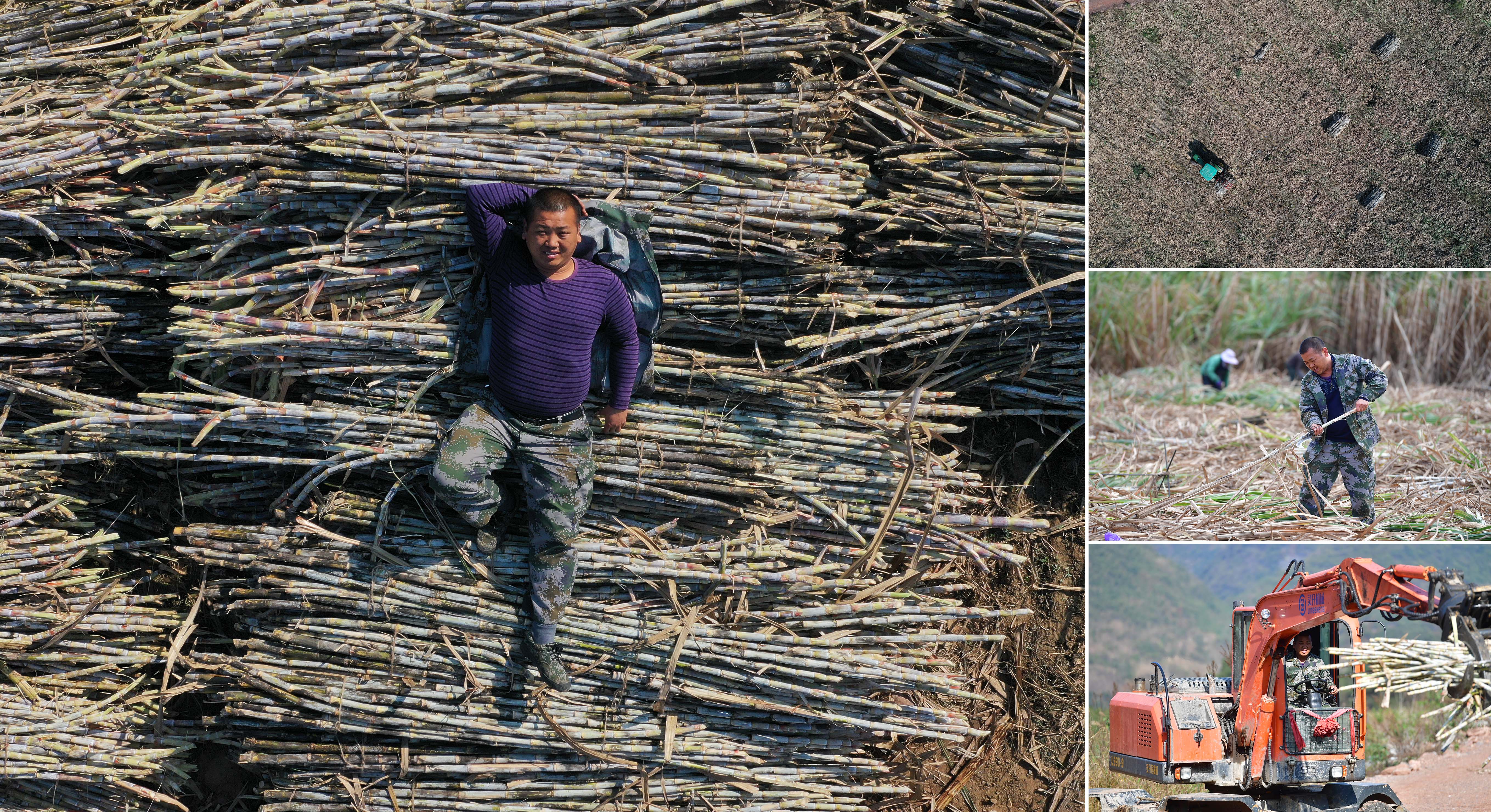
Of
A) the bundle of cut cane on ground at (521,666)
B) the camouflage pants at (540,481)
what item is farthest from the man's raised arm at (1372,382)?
the camouflage pants at (540,481)

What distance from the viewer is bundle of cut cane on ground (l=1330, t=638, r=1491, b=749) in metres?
3.71

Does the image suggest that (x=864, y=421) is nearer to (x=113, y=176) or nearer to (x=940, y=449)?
(x=940, y=449)

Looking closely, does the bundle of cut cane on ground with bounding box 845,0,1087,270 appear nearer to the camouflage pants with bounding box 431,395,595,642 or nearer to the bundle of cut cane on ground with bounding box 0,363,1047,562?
the bundle of cut cane on ground with bounding box 0,363,1047,562

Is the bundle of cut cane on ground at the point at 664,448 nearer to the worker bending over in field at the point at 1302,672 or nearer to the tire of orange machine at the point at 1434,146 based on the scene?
the worker bending over in field at the point at 1302,672

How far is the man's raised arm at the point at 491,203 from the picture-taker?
4262mm

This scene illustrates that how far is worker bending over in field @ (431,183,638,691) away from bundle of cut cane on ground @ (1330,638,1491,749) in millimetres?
3261

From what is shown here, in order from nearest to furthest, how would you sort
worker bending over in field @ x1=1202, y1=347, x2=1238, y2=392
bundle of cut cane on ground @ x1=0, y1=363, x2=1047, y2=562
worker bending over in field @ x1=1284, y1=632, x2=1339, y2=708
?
1. bundle of cut cane on ground @ x1=0, y1=363, x2=1047, y2=562
2. worker bending over in field @ x1=1284, y1=632, x2=1339, y2=708
3. worker bending over in field @ x1=1202, y1=347, x2=1238, y2=392

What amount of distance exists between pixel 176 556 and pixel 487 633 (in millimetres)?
1866

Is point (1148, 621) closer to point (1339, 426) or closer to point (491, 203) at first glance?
point (1339, 426)

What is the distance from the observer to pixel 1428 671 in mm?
3766

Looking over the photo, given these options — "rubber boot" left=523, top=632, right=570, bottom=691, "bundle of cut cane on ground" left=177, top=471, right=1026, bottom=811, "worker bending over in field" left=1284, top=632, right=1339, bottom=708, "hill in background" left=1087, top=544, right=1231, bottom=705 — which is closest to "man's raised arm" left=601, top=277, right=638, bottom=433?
"bundle of cut cane on ground" left=177, top=471, right=1026, bottom=811

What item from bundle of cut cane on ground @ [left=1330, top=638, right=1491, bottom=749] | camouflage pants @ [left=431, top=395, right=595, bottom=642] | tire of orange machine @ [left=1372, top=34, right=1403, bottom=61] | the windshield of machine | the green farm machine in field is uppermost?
tire of orange machine @ [left=1372, top=34, right=1403, bottom=61]

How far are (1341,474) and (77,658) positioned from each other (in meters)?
6.73

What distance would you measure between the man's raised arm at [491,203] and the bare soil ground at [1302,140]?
2927 millimetres
